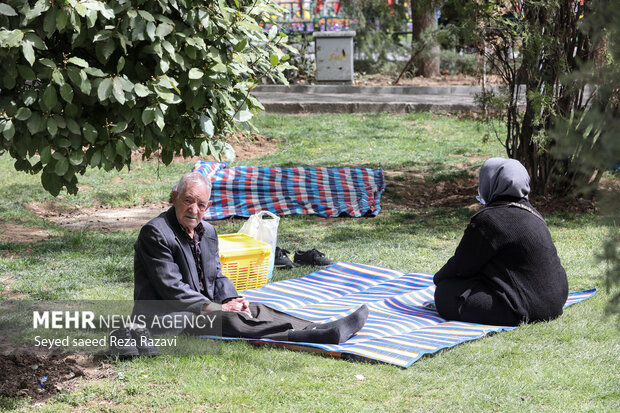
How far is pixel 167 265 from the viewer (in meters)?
4.63

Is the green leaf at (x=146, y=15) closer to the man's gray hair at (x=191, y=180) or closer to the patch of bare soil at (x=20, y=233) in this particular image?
the man's gray hair at (x=191, y=180)

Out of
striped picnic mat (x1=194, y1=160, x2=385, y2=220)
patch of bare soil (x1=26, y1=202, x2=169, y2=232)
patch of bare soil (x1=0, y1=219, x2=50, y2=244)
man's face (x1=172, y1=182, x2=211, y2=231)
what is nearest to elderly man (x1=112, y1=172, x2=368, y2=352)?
man's face (x1=172, y1=182, x2=211, y2=231)

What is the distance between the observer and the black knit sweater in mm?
5043

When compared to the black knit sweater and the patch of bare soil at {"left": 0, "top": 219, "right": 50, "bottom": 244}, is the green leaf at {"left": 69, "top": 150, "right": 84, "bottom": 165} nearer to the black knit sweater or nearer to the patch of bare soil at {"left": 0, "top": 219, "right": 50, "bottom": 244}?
the black knit sweater

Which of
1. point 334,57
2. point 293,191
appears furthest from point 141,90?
point 334,57

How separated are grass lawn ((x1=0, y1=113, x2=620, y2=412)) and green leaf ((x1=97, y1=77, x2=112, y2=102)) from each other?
1.64 meters

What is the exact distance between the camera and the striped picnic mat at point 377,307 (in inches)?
186

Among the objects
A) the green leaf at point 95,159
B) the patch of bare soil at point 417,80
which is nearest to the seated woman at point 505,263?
the green leaf at point 95,159

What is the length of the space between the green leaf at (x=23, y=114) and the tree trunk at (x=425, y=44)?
47.8ft

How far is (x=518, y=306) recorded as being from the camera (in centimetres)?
513

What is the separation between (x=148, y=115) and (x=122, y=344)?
1.65m

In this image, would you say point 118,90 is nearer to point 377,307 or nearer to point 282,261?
point 377,307

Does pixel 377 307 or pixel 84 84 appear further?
pixel 377 307

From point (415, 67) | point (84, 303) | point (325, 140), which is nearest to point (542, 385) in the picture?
point (84, 303)
